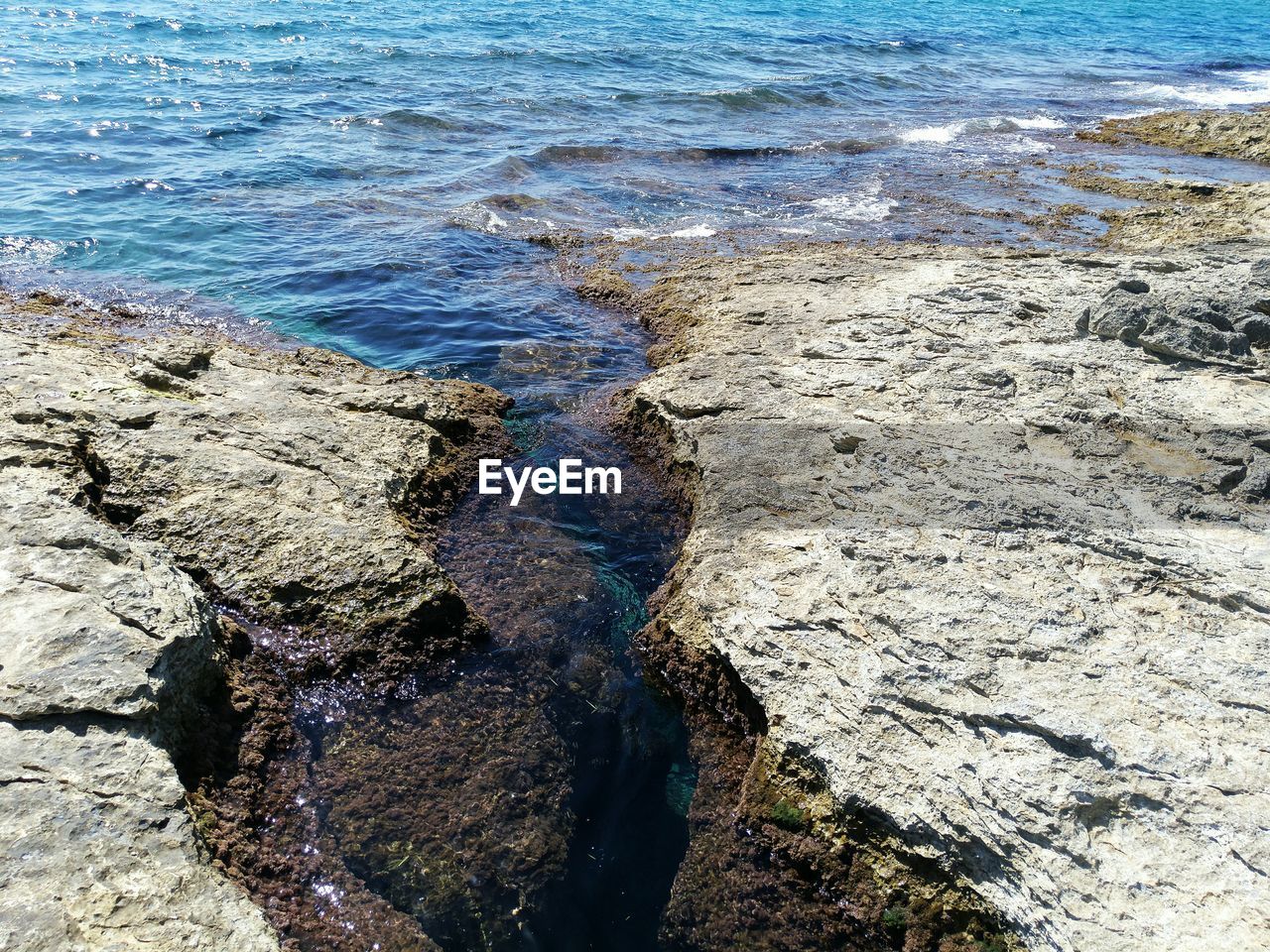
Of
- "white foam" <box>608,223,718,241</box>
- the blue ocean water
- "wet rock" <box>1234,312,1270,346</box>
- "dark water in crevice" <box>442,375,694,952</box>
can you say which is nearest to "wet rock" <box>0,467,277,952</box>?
"dark water in crevice" <box>442,375,694,952</box>

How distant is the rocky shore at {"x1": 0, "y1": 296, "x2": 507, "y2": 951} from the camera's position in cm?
307

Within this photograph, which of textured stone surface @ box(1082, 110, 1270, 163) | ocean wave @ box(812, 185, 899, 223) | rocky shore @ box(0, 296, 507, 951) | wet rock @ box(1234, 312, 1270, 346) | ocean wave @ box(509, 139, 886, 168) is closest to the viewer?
rocky shore @ box(0, 296, 507, 951)

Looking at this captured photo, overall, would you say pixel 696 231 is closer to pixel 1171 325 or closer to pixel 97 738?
pixel 1171 325

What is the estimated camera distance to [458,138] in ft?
52.1

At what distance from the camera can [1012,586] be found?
4.39 metres

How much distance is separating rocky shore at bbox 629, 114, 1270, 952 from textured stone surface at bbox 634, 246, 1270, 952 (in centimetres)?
1

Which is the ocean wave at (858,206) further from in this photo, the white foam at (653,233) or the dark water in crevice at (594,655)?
the dark water in crevice at (594,655)

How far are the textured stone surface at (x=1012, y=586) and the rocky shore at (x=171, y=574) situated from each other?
183 cm

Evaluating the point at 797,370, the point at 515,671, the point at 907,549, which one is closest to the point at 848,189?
the point at 797,370

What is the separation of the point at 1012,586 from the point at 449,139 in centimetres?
1439

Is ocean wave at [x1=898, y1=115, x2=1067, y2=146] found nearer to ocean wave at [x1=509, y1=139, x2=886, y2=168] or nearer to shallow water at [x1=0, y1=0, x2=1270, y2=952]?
shallow water at [x1=0, y1=0, x2=1270, y2=952]

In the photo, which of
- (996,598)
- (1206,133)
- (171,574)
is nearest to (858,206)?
(996,598)

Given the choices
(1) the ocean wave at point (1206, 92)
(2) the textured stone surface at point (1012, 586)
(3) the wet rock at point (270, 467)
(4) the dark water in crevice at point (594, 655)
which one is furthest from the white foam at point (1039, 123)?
(3) the wet rock at point (270, 467)

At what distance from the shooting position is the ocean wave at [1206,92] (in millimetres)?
23156
